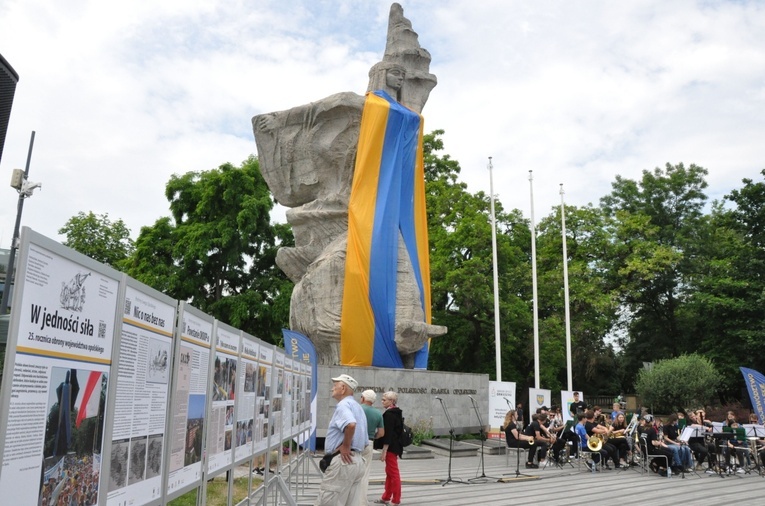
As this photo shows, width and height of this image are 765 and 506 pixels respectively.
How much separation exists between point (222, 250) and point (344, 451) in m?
24.0

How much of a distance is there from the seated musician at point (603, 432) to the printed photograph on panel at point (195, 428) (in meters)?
12.0

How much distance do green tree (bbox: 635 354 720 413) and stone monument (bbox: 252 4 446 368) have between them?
48.3ft

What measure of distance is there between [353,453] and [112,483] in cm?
379

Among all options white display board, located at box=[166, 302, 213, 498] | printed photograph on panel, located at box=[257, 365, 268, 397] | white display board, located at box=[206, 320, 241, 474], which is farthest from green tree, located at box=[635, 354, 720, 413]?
white display board, located at box=[166, 302, 213, 498]

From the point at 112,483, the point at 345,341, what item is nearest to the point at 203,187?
the point at 345,341

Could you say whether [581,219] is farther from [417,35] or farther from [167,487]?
[167,487]

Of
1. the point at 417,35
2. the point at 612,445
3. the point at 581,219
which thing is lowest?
the point at 612,445

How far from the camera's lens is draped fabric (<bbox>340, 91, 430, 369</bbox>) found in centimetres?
1711

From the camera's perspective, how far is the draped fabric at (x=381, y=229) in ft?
56.1

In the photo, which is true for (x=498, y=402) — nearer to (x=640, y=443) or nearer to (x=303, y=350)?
(x=640, y=443)

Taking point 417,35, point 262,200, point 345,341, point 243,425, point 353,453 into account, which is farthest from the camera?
point 262,200

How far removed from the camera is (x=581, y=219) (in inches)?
1315

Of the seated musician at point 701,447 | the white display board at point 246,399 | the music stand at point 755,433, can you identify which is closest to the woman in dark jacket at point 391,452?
the white display board at point 246,399

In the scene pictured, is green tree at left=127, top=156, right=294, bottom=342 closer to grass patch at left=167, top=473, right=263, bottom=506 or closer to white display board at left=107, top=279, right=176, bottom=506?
grass patch at left=167, top=473, right=263, bottom=506
